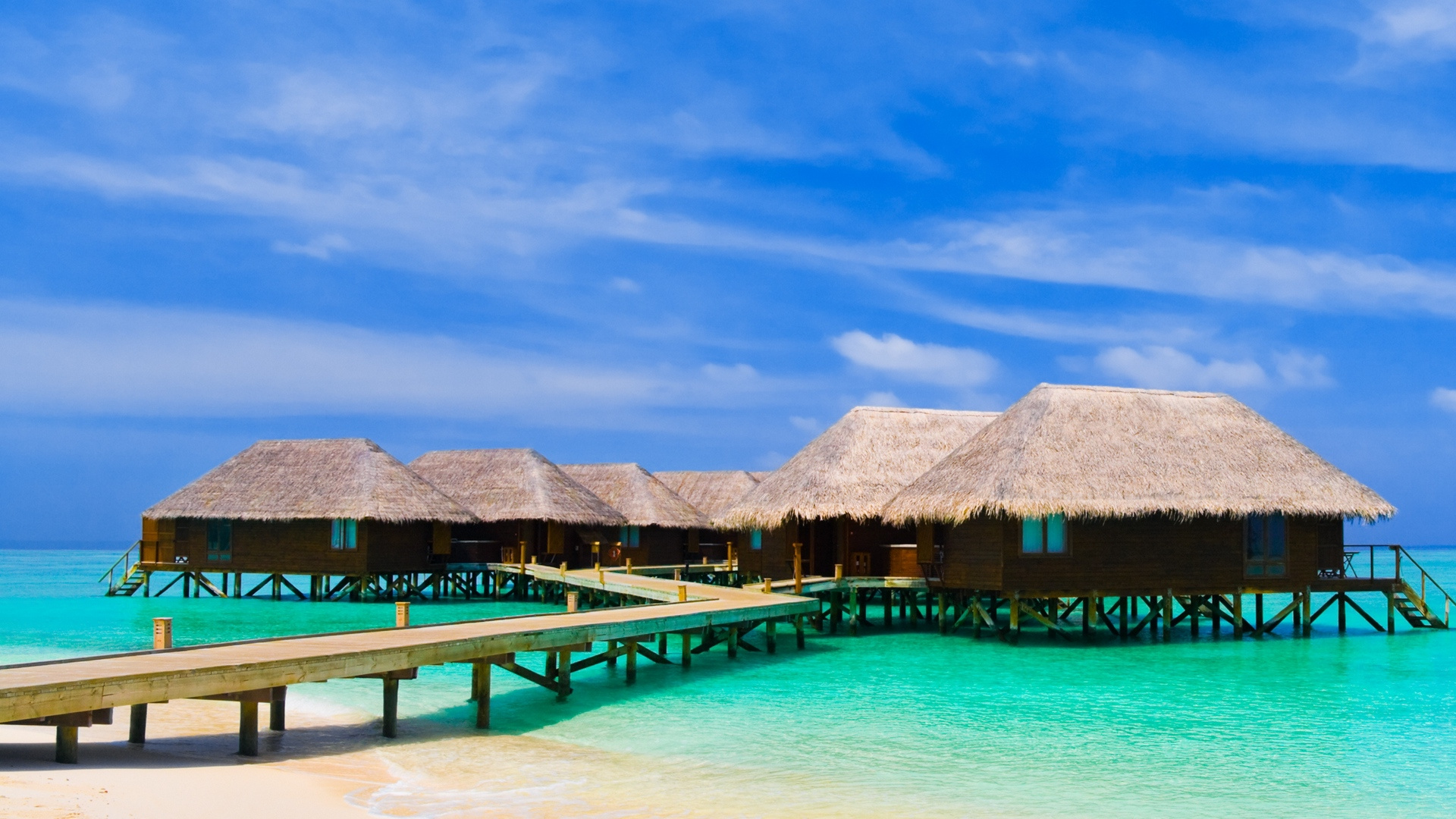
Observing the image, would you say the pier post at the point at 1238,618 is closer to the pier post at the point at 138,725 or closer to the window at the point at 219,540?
the pier post at the point at 138,725

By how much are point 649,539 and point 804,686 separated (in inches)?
1012

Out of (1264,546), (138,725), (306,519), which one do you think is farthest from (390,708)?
(306,519)

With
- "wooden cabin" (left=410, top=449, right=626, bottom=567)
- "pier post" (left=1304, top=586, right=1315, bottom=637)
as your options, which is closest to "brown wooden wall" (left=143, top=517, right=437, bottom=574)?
"wooden cabin" (left=410, top=449, right=626, bottom=567)

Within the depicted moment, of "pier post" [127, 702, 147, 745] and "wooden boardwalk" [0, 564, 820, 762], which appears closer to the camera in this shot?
"wooden boardwalk" [0, 564, 820, 762]

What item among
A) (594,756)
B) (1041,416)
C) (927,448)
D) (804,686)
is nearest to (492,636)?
(594,756)

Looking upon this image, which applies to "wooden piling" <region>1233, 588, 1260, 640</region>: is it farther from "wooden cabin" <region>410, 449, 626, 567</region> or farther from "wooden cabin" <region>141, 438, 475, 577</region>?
"wooden cabin" <region>141, 438, 475, 577</region>

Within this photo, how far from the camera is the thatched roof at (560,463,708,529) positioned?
1642 inches

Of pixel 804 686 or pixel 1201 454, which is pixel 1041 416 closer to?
pixel 1201 454

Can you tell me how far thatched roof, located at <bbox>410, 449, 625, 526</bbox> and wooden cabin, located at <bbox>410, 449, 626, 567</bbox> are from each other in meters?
0.02

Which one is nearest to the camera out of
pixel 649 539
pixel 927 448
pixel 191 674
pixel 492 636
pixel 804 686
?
pixel 191 674

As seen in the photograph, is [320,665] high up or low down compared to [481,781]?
up

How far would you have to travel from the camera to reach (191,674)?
10.7m

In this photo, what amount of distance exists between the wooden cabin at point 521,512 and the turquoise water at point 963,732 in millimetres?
15578

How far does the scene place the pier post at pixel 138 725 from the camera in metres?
11.6
